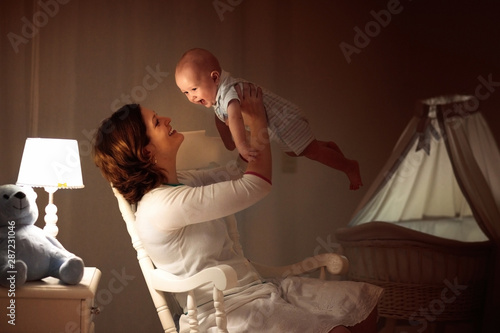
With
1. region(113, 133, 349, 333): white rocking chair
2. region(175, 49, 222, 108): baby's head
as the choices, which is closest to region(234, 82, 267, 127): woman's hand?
region(175, 49, 222, 108): baby's head

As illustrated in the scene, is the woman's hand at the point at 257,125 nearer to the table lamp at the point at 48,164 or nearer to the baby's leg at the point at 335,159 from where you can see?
the baby's leg at the point at 335,159

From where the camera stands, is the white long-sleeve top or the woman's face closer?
the white long-sleeve top

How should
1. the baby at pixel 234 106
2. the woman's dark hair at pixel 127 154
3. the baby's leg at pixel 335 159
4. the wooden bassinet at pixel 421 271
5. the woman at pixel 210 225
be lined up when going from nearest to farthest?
1. the woman at pixel 210 225
2. the woman's dark hair at pixel 127 154
3. the baby at pixel 234 106
4. the baby's leg at pixel 335 159
5. the wooden bassinet at pixel 421 271

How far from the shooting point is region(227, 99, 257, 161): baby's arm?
2025 millimetres

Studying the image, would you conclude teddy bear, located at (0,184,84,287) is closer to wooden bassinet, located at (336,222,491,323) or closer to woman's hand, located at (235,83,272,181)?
woman's hand, located at (235,83,272,181)

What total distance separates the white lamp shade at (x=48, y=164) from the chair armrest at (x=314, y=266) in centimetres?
85

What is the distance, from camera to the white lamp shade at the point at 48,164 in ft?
7.71

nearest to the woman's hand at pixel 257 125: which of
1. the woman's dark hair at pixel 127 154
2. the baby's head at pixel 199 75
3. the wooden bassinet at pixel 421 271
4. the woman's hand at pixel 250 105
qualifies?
the woman's hand at pixel 250 105

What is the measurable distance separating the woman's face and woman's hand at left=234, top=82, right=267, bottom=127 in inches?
10.9

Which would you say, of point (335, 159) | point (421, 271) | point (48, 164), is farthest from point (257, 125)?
point (421, 271)

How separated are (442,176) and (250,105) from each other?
1.75 m

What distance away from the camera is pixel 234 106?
212 cm

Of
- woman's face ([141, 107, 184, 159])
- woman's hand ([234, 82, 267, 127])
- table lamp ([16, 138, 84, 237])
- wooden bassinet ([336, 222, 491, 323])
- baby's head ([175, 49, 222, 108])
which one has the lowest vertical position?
wooden bassinet ([336, 222, 491, 323])

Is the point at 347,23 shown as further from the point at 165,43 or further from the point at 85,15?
the point at 85,15
